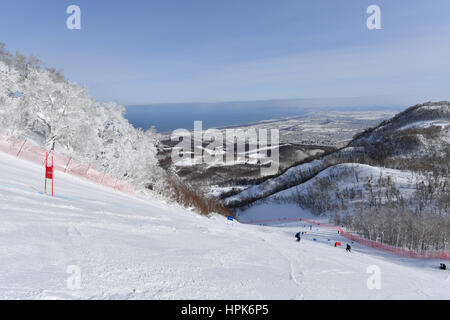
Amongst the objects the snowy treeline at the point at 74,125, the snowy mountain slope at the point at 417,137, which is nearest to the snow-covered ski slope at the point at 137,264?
the snowy treeline at the point at 74,125

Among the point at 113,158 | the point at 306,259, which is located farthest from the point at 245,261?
the point at 113,158

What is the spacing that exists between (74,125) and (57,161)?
7.88 meters

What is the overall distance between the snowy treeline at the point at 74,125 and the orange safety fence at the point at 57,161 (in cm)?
169

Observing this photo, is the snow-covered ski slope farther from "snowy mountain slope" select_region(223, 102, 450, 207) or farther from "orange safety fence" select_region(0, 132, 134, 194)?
"snowy mountain slope" select_region(223, 102, 450, 207)

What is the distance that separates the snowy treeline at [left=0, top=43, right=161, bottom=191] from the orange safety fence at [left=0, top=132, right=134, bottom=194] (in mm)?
1689

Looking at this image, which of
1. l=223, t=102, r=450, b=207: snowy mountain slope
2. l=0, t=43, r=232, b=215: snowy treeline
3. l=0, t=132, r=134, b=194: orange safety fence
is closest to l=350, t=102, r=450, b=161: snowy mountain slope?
l=223, t=102, r=450, b=207: snowy mountain slope

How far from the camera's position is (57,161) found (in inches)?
1077

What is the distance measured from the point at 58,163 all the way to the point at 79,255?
24.1m

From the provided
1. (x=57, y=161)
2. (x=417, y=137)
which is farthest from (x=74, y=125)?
(x=417, y=137)

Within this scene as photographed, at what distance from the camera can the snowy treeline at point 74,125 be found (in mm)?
32000

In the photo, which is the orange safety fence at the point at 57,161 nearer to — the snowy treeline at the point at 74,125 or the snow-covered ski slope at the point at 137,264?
the snowy treeline at the point at 74,125
